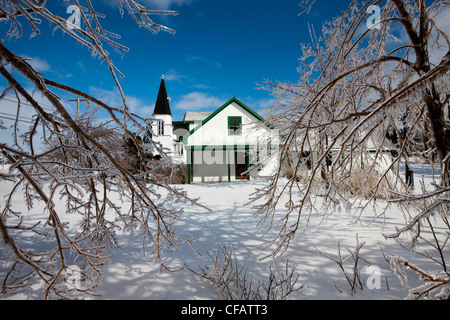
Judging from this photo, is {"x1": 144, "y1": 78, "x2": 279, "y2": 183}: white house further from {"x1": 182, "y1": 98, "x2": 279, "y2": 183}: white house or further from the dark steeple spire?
the dark steeple spire

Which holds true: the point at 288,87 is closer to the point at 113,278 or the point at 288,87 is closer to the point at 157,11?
the point at 157,11

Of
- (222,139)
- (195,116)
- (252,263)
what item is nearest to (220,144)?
(222,139)

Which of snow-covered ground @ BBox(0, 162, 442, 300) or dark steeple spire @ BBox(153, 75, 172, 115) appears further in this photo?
dark steeple spire @ BBox(153, 75, 172, 115)

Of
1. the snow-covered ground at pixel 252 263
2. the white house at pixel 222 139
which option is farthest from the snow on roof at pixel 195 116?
the snow-covered ground at pixel 252 263

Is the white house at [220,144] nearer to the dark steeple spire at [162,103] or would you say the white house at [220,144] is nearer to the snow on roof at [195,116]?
the snow on roof at [195,116]

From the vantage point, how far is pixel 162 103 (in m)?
26.0

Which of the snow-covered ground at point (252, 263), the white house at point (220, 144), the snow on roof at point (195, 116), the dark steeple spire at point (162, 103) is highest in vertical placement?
the dark steeple spire at point (162, 103)

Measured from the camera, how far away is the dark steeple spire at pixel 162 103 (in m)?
25.6

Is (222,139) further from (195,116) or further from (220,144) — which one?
(195,116)

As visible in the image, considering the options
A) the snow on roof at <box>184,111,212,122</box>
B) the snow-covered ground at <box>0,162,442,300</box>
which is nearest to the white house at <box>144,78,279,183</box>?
the snow on roof at <box>184,111,212,122</box>

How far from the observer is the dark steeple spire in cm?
2564
